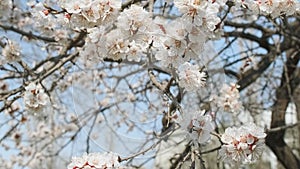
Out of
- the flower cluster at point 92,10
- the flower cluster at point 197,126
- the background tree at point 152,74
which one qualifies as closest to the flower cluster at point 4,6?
the background tree at point 152,74

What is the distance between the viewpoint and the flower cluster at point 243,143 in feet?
3.77

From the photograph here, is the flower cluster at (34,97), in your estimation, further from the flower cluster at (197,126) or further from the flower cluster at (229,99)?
the flower cluster at (229,99)

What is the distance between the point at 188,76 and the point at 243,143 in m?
0.25

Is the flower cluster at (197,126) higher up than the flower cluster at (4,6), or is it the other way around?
the flower cluster at (4,6)

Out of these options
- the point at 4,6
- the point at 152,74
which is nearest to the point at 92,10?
the point at 152,74

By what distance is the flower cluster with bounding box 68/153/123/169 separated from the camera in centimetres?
109

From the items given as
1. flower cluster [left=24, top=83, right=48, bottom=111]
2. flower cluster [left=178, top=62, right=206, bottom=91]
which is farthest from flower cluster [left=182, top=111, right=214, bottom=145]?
flower cluster [left=24, top=83, right=48, bottom=111]

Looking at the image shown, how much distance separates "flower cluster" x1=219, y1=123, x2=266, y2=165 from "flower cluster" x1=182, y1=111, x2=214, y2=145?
0.16 ft

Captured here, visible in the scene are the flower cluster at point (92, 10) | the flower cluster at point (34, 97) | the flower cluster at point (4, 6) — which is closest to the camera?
the flower cluster at point (92, 10)

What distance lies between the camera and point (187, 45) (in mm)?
1208

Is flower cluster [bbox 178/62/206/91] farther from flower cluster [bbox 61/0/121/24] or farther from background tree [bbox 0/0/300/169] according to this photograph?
flower cluster [bbox 61/0/121/24]

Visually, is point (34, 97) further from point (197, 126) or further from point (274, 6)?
point (274, 6)

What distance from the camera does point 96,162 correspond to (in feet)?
3.61

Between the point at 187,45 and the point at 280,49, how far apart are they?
6.64 feet
